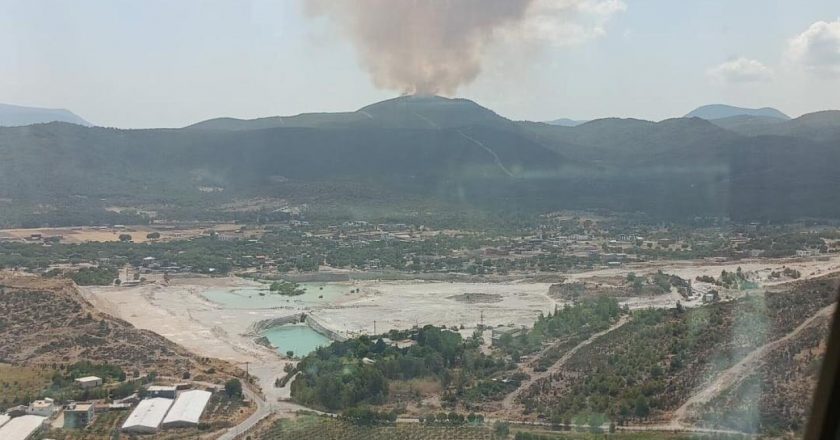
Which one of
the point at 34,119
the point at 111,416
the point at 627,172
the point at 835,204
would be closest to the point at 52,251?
the point at 111,416

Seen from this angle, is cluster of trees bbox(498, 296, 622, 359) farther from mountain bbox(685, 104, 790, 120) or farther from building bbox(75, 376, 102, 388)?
mountain bbox(685, 104, 790, 120)

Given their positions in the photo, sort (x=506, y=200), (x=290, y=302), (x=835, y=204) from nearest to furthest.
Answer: (x=290, y=302) < (x=835, y=204) < (x=506, y=200)

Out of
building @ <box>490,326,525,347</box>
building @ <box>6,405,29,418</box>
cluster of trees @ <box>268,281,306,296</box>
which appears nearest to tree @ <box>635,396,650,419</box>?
building @ <box>490,326,525,347</box>

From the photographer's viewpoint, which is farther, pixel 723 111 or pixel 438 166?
pixel 723 111

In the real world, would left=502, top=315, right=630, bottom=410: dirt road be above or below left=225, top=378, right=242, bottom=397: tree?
above

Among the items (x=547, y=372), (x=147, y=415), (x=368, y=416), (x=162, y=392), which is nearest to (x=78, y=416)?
(x=147, y=415)

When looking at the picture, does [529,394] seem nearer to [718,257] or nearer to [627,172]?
[718,257]

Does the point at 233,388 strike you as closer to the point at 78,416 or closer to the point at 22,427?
the point at 78,416
